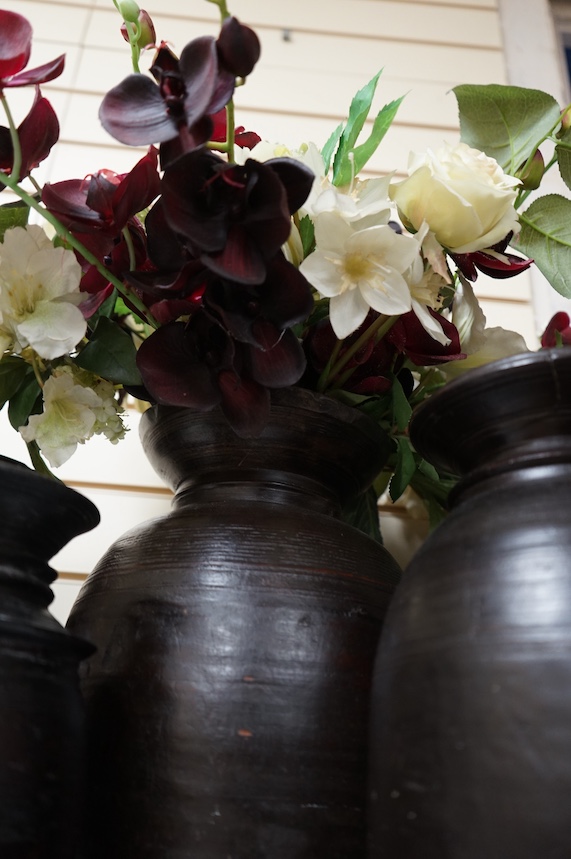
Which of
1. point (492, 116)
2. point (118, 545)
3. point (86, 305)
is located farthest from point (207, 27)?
point (118, 545)

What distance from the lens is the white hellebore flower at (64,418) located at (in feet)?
2.16

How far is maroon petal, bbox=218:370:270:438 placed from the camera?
60 centimetres

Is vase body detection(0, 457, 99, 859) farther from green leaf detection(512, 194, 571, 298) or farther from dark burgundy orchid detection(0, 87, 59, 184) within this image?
green leaf detection(512, 194, 571, 298)

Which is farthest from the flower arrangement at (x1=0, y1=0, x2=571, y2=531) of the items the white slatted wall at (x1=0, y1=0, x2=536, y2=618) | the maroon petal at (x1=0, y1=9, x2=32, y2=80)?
the white slatted wall at (x1=0, y1=0, x2=536, y2=618)

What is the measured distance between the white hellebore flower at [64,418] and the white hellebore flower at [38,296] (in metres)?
0.04

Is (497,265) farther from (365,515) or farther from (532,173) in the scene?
(365,515)

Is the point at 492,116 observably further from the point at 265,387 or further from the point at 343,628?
the point at 343,628

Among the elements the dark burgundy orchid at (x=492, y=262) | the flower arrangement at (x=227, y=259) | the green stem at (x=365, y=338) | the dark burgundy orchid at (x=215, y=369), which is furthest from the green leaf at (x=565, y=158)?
the dark burgundy orchid at (x=215, y=369)

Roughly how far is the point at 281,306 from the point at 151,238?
0.11 meters

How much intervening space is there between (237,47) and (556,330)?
1.17ft

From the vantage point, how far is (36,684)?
0.49 metres

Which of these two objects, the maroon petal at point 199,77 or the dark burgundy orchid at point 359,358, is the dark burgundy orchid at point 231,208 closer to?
the maroon petal at point 199,77

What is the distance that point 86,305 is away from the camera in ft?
2.16

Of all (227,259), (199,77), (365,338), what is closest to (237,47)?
(199,77)
